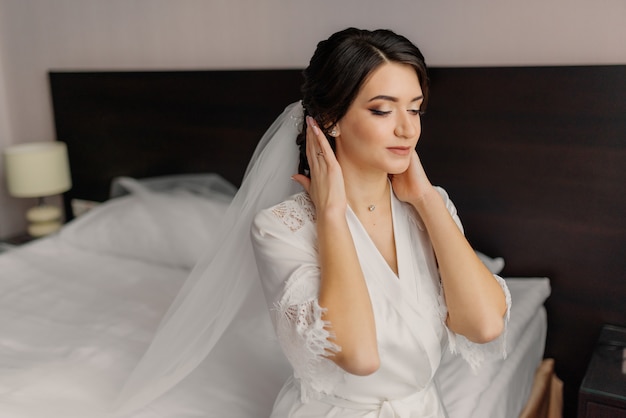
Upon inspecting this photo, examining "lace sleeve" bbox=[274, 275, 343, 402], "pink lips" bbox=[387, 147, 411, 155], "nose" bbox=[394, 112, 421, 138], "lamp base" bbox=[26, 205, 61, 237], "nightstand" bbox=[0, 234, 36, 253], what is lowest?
"nightstand" bbox=[0, 234, 36, 253]

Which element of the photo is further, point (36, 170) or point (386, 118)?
point (36, 170)

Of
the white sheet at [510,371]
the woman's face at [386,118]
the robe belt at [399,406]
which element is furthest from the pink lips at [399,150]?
the white sheet at [510,371]

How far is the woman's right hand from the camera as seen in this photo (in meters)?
1.29

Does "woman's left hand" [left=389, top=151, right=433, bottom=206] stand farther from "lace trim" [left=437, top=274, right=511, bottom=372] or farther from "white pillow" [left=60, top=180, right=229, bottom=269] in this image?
"white pillow" [left=60, top=180, right=229, bottom=269]

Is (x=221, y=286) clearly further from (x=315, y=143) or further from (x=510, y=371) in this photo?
(x=510, y=371)

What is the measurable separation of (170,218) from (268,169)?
133 cm

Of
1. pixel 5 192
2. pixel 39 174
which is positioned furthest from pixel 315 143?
pixel 5 192

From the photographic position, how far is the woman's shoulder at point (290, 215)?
4.40ft

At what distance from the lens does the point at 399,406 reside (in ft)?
4.34

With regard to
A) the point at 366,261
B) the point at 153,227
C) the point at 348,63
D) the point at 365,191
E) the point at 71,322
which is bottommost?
the point at 71,322

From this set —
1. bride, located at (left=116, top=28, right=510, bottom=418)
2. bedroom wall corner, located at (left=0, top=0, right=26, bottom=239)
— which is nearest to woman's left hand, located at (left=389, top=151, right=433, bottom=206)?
bride, located at (left=116, top=28, right=510, bottom=418)

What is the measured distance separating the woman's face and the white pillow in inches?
61.2

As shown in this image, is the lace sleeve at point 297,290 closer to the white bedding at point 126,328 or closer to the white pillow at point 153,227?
the white bedding at point 126,328

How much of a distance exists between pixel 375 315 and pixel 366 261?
12 centimetres
